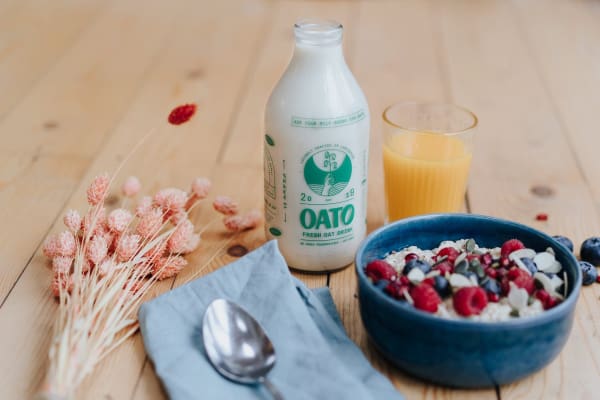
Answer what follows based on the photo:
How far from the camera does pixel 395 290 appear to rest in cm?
99

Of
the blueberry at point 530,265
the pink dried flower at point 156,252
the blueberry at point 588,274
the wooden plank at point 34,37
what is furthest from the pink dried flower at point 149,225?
the wooden plank at point 34,37

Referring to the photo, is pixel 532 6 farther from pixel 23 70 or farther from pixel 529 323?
pixel 529 323

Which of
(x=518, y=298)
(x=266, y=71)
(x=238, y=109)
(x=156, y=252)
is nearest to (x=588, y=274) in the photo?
(x=518, y=298)

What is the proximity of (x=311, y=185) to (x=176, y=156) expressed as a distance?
0.58m

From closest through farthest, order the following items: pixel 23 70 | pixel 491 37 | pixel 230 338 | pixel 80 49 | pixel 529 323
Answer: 1. pixel 529 323
2. pixel 230 338
3. pixel 23 70
4. pixel 80 49
5. pixel 491 37

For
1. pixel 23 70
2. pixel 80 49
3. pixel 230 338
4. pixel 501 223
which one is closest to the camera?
pixel 230 338

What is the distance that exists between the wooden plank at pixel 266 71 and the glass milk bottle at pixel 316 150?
46cm

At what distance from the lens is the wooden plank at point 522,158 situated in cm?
104

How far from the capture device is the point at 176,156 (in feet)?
5.53

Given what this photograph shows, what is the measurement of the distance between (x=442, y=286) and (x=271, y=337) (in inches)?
9.3

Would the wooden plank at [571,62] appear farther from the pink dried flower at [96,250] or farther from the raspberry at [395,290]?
the pink dried flower at [96,250]

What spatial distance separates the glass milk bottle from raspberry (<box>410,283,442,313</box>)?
0.88 ft

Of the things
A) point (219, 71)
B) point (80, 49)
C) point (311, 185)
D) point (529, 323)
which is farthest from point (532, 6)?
point (529, 323)

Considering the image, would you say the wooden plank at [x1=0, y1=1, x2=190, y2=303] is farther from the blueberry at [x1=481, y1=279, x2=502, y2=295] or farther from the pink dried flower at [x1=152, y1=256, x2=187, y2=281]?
the blueberry at [x1=481, y1=279, x2=502, y2=295]
